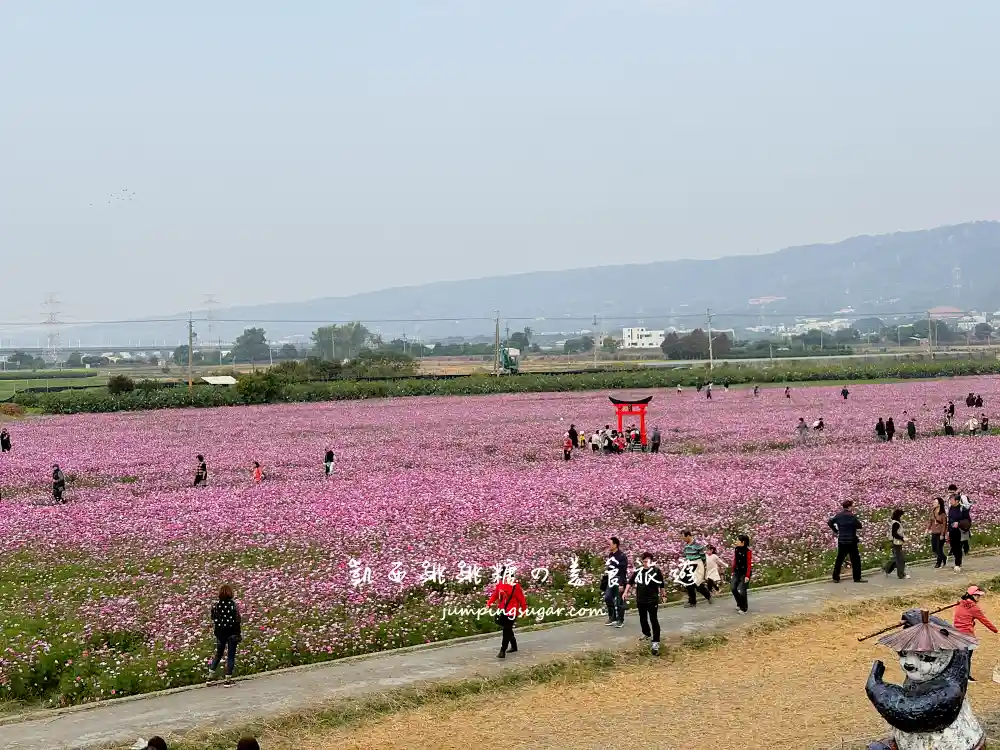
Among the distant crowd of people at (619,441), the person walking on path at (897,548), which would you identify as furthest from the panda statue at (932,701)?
the distant crowd of people at (619,441)

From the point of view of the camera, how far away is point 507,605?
656 inches

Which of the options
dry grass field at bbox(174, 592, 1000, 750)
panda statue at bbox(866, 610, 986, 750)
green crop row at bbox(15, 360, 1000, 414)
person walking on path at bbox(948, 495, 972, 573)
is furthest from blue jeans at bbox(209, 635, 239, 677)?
green crop row at bbox(15, 360, 1000, 414)

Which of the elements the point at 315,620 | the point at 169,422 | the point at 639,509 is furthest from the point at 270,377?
the point at 315,620

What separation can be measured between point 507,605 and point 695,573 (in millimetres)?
4901

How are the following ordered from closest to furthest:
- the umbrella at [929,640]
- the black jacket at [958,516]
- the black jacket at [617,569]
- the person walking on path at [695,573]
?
the umbrella at [929,640] < the black jacket at [617,569] < the person walking on path at [695,573] < the black jacket at [958,516]

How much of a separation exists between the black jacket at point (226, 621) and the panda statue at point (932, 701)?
31.8ft

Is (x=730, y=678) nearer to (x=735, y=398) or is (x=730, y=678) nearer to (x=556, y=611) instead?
(x=556, y=611)

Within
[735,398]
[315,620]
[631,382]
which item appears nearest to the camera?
[315,620]

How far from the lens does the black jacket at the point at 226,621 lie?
16234mm

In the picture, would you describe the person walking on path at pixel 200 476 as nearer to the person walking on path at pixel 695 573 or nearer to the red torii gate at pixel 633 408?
the red torii gate at pixel 633 408

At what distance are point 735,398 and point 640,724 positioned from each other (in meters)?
61.6

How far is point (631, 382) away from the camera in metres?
93.9

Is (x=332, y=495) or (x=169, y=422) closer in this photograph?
(x=332, y=495)

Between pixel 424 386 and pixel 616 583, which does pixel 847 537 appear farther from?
pixel 424 386
